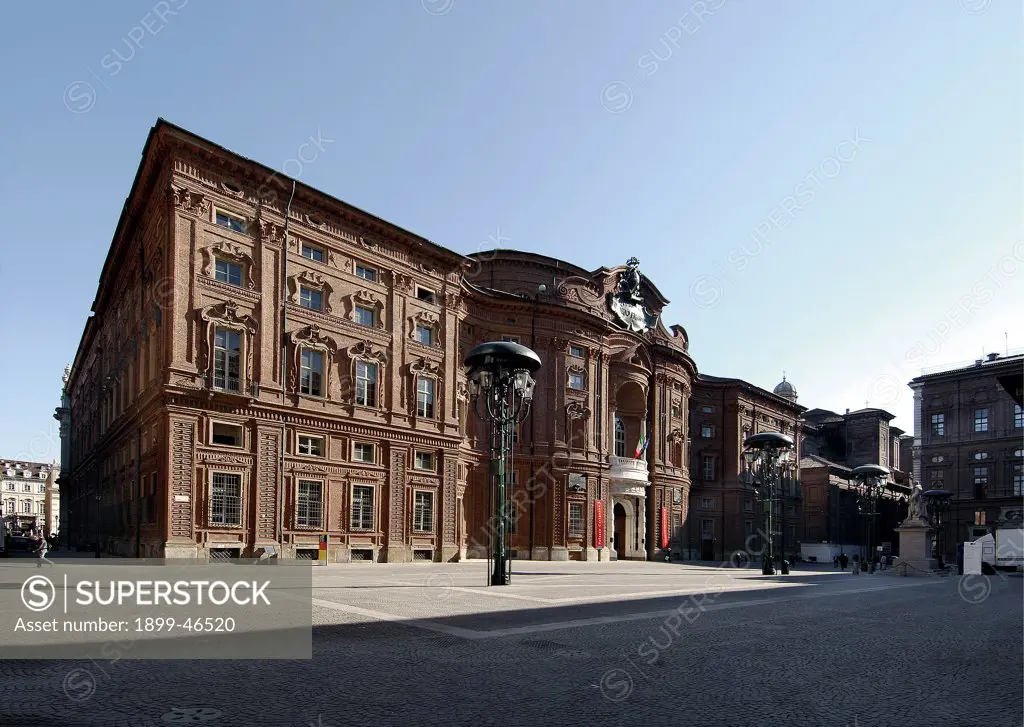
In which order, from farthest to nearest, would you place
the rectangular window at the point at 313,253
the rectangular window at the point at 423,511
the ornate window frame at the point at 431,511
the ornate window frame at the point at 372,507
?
the rectangular window at the point at 423,511 < the ornate window frame at the point at 431,511 < the ornate window frame at the point at 372,507 < the rectangular window at the point at 313,253

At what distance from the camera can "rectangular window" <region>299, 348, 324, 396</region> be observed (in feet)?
124

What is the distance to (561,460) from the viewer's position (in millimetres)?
52156

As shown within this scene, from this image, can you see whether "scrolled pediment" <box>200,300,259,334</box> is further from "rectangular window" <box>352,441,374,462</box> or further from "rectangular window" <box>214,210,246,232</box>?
"rectangular window" <box>352,441,374,462</box>

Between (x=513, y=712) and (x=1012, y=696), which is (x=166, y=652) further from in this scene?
(x=1012, y=696)

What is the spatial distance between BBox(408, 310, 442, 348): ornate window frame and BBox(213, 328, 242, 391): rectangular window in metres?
10.6

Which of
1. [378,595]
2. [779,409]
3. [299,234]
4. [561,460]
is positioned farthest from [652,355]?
[378,595]

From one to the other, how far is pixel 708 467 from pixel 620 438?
16183 millimetres

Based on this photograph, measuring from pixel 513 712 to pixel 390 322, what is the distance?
1358 inches

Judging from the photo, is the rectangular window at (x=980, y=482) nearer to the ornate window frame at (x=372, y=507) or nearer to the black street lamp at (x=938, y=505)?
the black street lamp at (x=938, y=505)

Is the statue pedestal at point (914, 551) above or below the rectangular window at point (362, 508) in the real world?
below

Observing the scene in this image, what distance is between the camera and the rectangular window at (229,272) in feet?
115

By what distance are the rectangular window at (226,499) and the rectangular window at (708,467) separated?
4782 cm

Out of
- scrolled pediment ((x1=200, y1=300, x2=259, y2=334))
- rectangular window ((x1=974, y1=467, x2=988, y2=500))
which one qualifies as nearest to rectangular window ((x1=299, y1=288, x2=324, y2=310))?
scrolled pediment ((x1=200, y1=300, x2=259, y2=334))

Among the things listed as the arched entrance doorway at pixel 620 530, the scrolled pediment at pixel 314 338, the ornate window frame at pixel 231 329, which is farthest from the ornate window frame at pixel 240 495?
the arched entrance doorway at pixel 620 530
